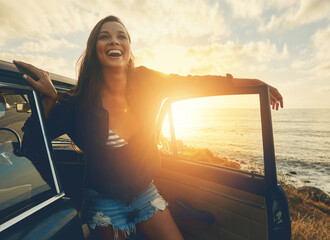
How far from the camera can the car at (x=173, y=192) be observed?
96 centimetres

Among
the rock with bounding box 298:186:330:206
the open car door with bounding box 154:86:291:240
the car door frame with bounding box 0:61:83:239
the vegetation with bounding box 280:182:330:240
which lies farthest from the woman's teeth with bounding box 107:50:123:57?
the rock with bounding box 298:186:330:206

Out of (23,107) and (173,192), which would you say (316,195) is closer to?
(173,192)

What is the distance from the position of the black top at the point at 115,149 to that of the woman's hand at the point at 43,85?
0.23ft

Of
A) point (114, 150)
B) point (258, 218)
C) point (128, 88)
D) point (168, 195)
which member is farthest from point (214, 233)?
point (128, 88)

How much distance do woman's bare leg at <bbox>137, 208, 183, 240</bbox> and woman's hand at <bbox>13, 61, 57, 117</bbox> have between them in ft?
3.48

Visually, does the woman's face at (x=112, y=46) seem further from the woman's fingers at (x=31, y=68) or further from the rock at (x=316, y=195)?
the rock at (x=316, y=195)

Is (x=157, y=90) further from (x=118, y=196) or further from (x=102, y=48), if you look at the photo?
(x=118, y=196)

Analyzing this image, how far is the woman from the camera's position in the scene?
1.41 m

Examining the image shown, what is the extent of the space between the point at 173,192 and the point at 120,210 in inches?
28.1

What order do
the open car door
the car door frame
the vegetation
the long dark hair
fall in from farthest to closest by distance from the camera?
the vegetation
the long dark hair
the open car door
the car door frame

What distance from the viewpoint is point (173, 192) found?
6.76ft

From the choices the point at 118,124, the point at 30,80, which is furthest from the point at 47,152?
the point at 118,124

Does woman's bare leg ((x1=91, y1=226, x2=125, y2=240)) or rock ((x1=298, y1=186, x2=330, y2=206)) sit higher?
woman's bare leg ((x1=91, y1=226, x2=125, y2=240))

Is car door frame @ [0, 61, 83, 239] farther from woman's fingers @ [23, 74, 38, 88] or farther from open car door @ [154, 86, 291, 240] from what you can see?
open car door @ [154, 86, 291, 240]
